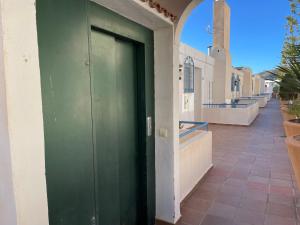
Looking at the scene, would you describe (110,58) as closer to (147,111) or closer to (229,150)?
(147,111)

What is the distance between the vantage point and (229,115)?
9141 millimetres

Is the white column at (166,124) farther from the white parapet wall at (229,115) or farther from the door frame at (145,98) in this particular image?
the white parapet wall at (229,115)

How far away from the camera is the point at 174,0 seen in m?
2.14

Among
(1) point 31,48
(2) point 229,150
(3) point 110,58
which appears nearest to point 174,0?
(3) point 110,58

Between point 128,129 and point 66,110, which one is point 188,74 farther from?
point 66,110

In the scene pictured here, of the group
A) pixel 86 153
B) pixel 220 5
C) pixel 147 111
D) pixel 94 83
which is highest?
pixel 220 5

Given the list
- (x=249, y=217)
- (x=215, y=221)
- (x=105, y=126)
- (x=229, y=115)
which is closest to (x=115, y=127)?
(x=105, y=126)

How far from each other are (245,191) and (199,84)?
7.09 m

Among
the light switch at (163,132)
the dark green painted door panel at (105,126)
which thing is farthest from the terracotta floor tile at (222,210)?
the dark green painted door panel at (105,126)

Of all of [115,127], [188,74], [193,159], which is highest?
[188,74]

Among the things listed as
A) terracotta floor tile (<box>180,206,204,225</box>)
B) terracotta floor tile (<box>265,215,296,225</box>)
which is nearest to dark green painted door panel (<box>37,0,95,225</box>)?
terracotta floor tile (<box>180,206,204,225</box>)

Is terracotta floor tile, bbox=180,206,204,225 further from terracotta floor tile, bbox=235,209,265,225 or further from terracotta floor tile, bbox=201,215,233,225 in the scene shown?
terracotta floor tile, bbox=235,209,265,225

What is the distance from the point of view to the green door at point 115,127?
174cm

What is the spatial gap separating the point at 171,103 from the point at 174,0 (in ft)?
3.34
